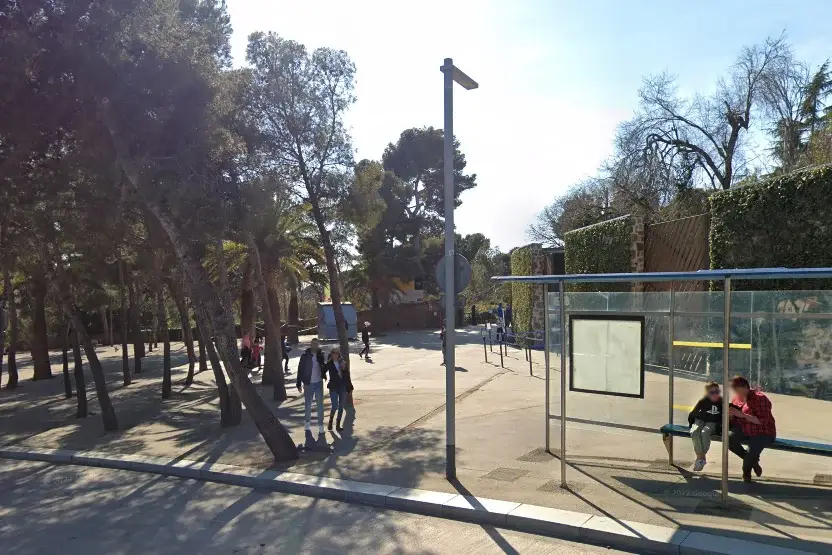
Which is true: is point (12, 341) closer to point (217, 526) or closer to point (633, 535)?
point (217, 526)

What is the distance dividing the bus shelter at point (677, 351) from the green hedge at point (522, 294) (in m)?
15.6

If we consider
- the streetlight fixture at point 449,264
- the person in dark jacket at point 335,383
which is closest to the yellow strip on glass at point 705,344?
the streetlight fixture at point 449,264

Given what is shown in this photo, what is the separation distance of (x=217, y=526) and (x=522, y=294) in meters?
22.5

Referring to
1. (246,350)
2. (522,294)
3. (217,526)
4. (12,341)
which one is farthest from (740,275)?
(12,341)

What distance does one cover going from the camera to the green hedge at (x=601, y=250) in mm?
19594

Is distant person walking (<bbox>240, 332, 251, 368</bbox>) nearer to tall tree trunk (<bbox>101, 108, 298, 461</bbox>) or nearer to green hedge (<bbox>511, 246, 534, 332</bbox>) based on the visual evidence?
green hedge (<bbox>511, 246, 534, 332</bbox>)

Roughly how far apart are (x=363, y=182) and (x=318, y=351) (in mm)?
5473

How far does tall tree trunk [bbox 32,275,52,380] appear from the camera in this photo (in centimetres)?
2645

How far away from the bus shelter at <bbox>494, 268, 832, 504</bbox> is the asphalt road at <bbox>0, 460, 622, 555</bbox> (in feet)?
6.40

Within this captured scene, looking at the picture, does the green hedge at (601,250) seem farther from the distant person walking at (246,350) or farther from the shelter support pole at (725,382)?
the shelter support pole at (725,382)

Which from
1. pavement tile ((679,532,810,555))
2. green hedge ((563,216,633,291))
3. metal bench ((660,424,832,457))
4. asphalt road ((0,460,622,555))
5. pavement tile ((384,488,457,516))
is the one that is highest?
green hedge ((563,216,633,291))

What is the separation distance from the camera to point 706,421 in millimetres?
7996

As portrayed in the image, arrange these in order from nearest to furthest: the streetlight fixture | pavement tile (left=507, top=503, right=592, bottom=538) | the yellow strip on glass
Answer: pavement tile (left=507, top=503, right=592, bottom=538) < the streetlight fixture < the yellow strip on glass

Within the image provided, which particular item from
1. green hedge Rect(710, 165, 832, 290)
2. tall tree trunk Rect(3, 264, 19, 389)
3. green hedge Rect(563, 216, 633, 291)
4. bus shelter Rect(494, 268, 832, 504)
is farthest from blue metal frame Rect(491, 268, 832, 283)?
tall tree trunk Rect(3, 264, 19, 389)
